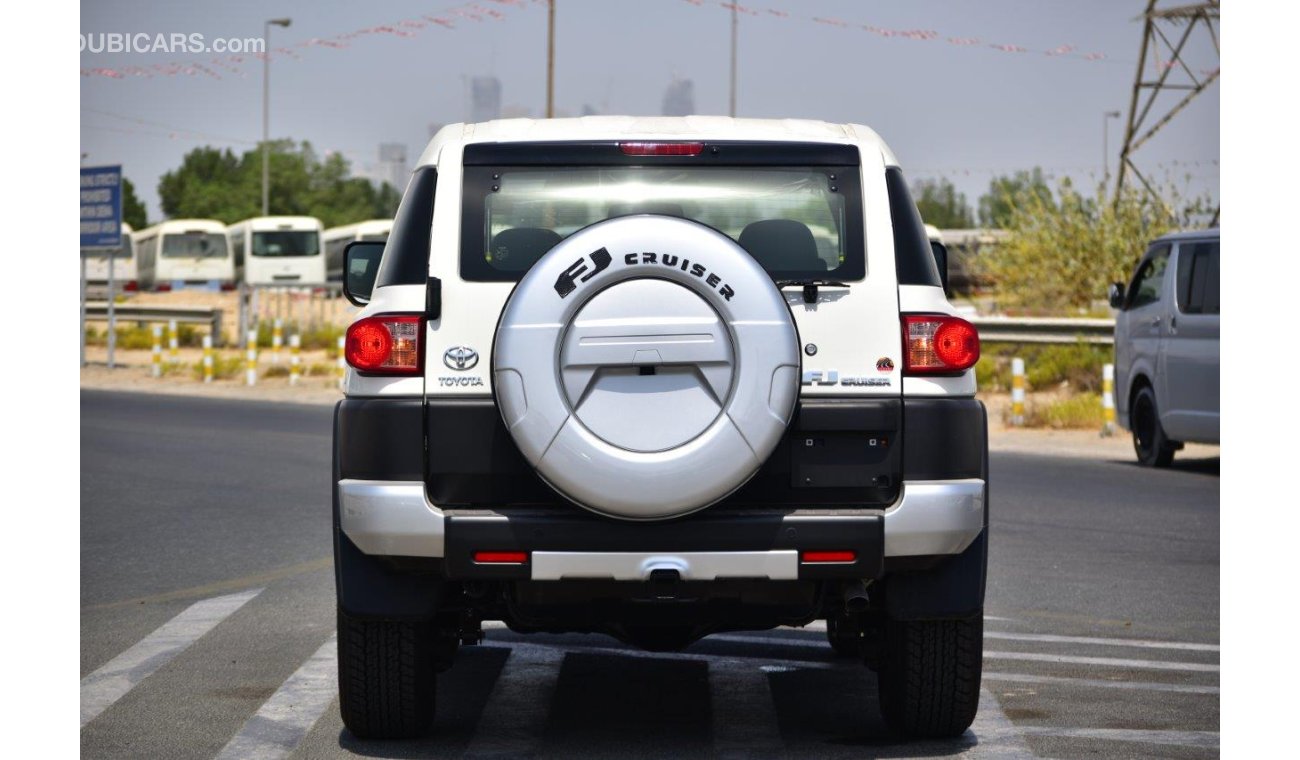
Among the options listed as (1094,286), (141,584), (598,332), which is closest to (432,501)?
(598,332)

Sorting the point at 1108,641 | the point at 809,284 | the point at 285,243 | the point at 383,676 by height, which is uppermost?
the point at 285,243

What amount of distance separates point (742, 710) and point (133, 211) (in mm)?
111670

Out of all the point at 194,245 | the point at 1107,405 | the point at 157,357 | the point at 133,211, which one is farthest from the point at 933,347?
the point at 133,211

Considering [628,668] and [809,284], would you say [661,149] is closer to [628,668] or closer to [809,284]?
[809,284]

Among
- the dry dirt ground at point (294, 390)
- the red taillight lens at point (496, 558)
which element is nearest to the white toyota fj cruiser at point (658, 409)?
the red taillight lens at point (496, 558)

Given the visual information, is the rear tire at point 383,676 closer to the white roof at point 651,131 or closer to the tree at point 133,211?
the white roof at point 651,131

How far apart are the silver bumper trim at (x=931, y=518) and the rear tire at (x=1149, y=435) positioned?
11.2 metres

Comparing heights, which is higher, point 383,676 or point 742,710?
point 383,676

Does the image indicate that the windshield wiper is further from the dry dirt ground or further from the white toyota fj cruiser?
the dry dirt ground

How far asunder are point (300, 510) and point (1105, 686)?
23.7 ft

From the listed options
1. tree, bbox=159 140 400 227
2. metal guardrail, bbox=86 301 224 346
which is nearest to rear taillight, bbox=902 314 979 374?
metal guardrail, bbox=86 301 224 346

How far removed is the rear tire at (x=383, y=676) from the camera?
555 centimetres

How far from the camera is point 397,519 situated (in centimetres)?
520

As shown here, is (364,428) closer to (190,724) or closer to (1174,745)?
(190,724)
